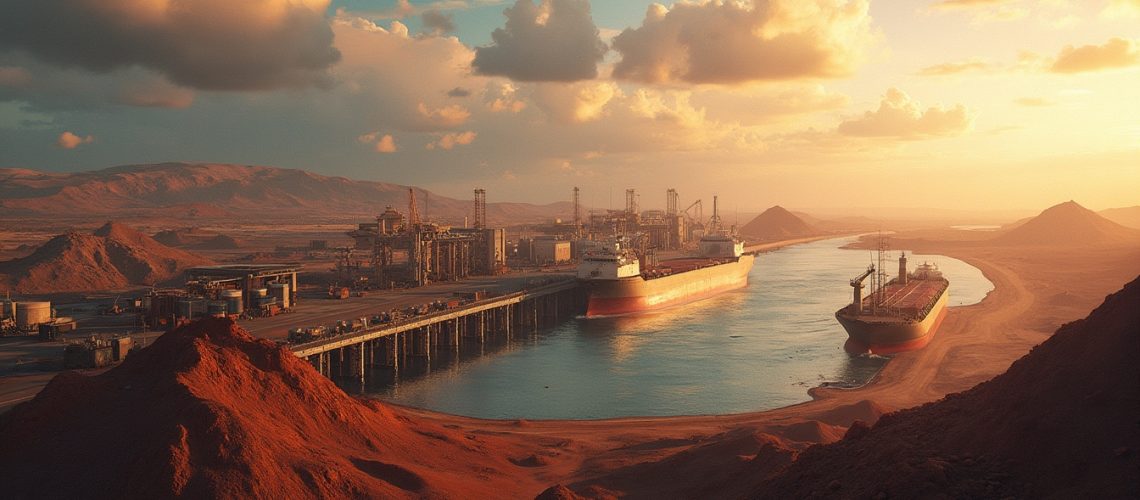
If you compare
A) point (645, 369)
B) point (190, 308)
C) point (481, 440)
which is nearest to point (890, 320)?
point (645, 369)

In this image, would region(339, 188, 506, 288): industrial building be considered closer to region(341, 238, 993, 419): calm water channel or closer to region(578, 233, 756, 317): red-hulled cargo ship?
region(578, 233, 756, 317): red-hulled cargo ship

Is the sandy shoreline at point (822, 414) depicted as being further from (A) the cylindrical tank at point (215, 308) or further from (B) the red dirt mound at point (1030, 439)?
(A) the cylindrical tank at point (215, 308)

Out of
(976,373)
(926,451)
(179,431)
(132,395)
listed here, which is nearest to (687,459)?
(926,451)

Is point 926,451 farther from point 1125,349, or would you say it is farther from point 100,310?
point 100,310

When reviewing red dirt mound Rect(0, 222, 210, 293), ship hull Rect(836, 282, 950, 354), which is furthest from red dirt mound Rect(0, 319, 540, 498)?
red dirt mound Rect(0, 222, 210, 293)

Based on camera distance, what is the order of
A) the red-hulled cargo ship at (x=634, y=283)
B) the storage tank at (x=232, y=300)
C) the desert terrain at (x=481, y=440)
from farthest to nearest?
the red-hulled cargo ship at (x=634, y=283)
the storage tank at (x=232, y=300)
the desert terrain at (x=481, y=440)

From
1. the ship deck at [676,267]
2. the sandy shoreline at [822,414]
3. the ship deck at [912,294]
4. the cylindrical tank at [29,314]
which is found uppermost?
the ship deck at [676,267]

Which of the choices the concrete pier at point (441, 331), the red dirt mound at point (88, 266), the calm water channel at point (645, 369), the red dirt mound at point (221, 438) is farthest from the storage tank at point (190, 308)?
the red dirt mound at point (88, 266)
